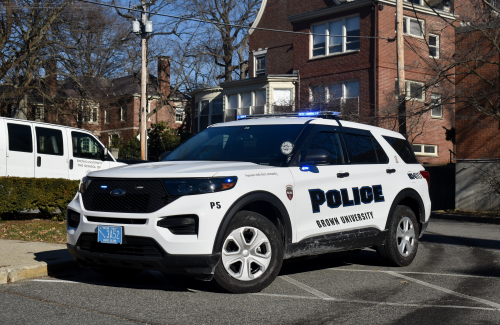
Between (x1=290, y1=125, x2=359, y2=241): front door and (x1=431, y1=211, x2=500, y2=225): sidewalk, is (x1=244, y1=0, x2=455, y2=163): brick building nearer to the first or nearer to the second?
(x1=431, y1=211, x2=500, y2=225): sidewalk

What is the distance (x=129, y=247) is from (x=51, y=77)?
92.2 feet

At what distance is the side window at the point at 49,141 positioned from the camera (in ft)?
49.3

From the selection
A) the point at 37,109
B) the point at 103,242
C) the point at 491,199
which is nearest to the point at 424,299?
the point at 103,242

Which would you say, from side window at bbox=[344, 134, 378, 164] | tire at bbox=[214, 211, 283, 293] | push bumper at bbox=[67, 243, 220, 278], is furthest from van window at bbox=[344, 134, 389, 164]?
push bumper at bbox=[67, 243, 220, 278]

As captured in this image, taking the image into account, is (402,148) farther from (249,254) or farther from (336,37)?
(336,37)

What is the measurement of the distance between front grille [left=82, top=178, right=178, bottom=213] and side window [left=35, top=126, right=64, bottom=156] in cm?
940

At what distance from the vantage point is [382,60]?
1227 inches

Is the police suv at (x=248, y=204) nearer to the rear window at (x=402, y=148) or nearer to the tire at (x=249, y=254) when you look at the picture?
the tire at (x=249, y=254)

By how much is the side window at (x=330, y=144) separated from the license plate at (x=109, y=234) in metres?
2.55

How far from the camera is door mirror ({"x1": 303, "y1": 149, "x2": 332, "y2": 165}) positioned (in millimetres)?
6660

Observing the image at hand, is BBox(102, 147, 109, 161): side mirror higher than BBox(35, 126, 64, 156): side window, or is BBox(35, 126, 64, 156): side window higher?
BBox(35, 126, 64, 156): side window

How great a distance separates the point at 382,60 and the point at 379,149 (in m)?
24.0

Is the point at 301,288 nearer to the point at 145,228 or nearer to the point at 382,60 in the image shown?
the point at 145,228

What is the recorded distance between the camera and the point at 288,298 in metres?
6.04
